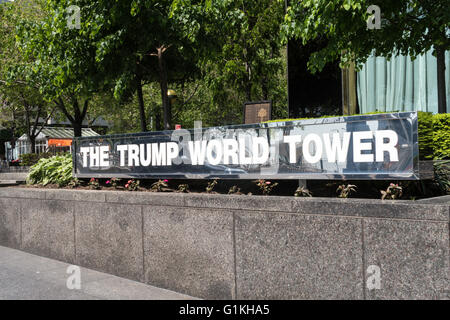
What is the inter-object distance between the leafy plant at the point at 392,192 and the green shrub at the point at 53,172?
634 cm

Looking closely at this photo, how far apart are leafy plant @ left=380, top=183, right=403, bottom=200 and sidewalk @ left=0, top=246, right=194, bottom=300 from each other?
2.77 m

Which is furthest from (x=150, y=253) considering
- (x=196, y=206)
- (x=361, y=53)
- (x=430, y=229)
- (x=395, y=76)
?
(x=395, y=76)

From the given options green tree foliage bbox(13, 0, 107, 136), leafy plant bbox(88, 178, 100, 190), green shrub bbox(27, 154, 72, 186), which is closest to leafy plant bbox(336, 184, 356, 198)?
leafy plant bbox(88, 178, 100, 190)

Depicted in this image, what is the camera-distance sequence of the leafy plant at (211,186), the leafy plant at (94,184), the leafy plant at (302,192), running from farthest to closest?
the leafy plant at (94,184)
the leafy plant at (211,186)
the leafy plant at (302,192)

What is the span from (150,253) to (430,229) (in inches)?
151

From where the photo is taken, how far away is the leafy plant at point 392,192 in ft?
15.1

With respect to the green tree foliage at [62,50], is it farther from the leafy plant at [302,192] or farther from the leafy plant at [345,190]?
the leafy plant at [345,190]

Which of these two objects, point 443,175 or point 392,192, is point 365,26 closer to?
point 443,175

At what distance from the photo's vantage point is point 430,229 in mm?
3916

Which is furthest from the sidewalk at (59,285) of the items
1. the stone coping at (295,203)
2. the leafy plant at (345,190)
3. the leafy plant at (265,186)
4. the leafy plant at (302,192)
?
the leafy plant at (345,190)

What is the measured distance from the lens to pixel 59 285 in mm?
6629

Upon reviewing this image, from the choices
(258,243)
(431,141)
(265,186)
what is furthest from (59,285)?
(431,141)

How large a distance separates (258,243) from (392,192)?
1537 mm

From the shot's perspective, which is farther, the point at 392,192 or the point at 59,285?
the point at 59,285
